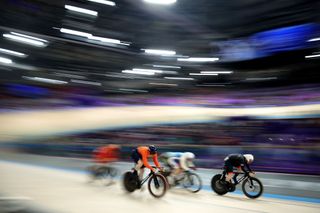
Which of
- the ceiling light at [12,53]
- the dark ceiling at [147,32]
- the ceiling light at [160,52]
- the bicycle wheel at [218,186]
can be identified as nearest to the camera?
the bicycle wheel at [218,186]

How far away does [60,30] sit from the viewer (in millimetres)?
14773

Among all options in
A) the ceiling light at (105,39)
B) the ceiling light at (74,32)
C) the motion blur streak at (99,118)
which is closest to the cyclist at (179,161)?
the motion blur streak at (99,118)

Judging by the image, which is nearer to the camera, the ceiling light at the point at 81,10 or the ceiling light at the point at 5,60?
the ceiling light at the point at 81,10

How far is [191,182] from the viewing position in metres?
8.77

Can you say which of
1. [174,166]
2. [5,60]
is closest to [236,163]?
[174,166]

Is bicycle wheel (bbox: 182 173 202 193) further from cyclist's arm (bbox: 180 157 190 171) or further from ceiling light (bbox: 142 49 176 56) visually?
ceiling light (bbox: 142 49 176 56)

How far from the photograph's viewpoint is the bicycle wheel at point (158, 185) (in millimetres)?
7504

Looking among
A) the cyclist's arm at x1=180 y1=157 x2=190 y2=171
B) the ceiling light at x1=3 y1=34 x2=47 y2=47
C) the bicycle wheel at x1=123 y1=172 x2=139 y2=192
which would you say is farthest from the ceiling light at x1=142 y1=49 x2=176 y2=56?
the bicycle wheel at x1=123 y1=172 x2=139 y2=192

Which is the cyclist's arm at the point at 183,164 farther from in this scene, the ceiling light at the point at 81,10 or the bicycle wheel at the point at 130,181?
the ceiling light at the point at 81,10

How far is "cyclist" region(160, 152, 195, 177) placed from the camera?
8.68 metres

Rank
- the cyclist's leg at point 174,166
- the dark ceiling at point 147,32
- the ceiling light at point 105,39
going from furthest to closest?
the ceiling light at point 105,39 < the dark ceiling at point 147,32 < the cyclist's leg at point 174,166

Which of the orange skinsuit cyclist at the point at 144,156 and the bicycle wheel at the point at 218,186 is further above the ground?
the orange skinsuit cyclist at the point at 144,156

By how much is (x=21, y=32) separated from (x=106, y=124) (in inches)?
260

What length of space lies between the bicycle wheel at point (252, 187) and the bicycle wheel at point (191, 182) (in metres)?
1.29
